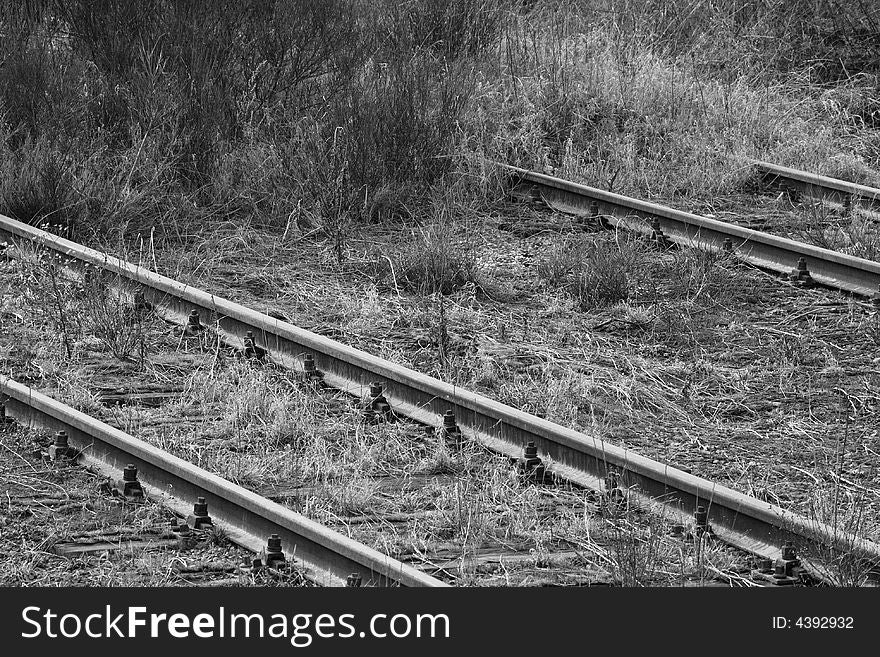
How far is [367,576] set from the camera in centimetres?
454

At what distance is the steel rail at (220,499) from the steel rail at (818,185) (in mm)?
5813

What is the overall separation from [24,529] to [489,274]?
3869 mm

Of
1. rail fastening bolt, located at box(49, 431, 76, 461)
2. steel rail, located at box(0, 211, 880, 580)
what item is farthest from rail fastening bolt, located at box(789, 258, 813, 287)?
rail fastening bolt, located at box(49, 431, 76, 461)

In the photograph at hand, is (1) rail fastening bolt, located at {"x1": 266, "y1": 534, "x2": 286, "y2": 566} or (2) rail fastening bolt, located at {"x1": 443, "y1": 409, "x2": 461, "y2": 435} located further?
(2) rail fastening bolt, located at {"x1": 443, "y1": 409, "x2": 461, "y2": 435}

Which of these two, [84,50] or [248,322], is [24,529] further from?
[84,50]

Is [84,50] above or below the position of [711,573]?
above

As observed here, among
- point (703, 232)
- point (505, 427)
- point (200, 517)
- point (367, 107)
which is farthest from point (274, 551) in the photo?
point (367, 107)

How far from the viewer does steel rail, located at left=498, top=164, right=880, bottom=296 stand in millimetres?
7906

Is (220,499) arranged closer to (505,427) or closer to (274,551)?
(274,551)

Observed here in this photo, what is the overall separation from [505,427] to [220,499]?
131cm

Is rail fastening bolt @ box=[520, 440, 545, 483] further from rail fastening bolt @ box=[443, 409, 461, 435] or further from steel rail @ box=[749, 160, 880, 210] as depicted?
steel rail @ box=[749, 160, 880, 210]

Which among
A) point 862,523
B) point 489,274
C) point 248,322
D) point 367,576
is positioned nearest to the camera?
point 367,576

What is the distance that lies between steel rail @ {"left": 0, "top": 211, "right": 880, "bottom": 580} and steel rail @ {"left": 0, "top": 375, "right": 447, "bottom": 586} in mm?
1166

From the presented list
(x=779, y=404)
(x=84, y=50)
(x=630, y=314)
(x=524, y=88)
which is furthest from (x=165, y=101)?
(x=779, y=404)
